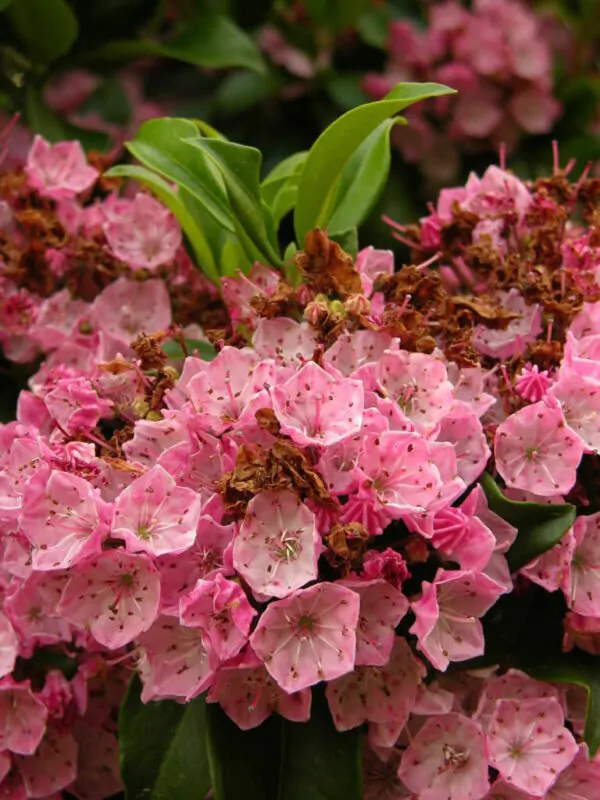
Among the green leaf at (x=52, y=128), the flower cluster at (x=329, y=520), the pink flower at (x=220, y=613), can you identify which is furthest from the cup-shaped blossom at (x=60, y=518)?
the green leaf at (x=52, y=128)

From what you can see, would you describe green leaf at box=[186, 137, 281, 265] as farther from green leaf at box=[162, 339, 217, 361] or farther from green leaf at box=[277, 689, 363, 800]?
green leaf at box=[277, 689, 363, 800]

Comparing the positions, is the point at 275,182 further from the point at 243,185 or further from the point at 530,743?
the point at 530,743

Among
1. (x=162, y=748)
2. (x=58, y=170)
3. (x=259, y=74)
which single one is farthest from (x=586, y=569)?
(x=259, y=74)

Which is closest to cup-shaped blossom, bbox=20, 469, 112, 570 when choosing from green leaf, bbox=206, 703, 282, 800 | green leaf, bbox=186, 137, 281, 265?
green leaf, bbox=206, 703, 282, 800

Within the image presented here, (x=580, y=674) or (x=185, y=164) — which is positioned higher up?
(x=185, y=164)

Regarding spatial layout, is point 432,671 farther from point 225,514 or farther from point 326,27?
point 326,27

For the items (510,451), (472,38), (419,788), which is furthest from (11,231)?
(472,38)
